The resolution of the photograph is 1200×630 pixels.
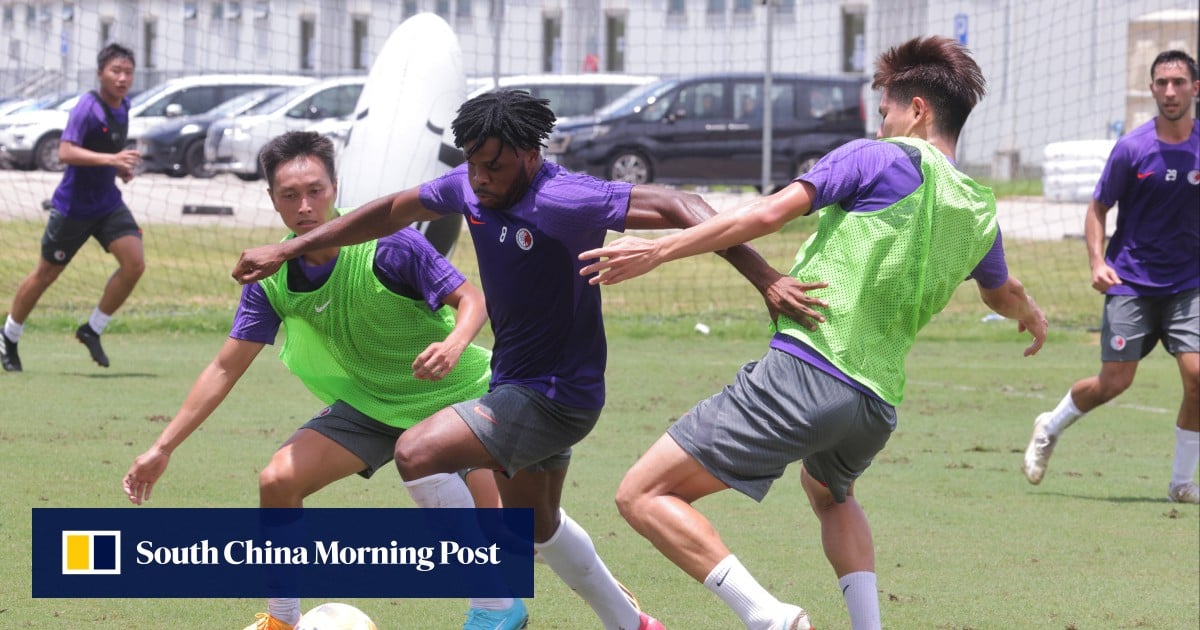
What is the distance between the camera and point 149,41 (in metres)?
26.0

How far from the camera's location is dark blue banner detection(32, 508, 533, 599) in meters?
4.90

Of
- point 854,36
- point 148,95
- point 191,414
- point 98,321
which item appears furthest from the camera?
point 148,95

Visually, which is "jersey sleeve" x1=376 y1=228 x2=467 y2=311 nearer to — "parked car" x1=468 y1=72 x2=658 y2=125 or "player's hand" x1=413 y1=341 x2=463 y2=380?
"player's hand" x1=413 y1=341 x2=463 y2=380

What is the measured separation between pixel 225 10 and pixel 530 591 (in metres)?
21.7

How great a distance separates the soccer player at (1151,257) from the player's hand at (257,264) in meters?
4.51

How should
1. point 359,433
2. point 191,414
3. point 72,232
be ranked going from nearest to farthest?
point 191,414 < point 359,433 < point 72,232

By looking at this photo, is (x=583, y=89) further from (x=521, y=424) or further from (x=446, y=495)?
(x=521, y=424)

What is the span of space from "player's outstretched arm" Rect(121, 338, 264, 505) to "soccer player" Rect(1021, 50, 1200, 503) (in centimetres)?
436

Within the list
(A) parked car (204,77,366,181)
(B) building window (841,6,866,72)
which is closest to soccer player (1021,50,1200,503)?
(B) building window (841,6,866,72)

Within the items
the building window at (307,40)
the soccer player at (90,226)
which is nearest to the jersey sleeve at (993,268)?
the soccer player at (90,226)

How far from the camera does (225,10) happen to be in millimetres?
25453

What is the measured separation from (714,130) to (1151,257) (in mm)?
15570

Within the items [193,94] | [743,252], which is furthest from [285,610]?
[193,94]

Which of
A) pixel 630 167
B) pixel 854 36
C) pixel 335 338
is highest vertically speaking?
pixel 854 36
